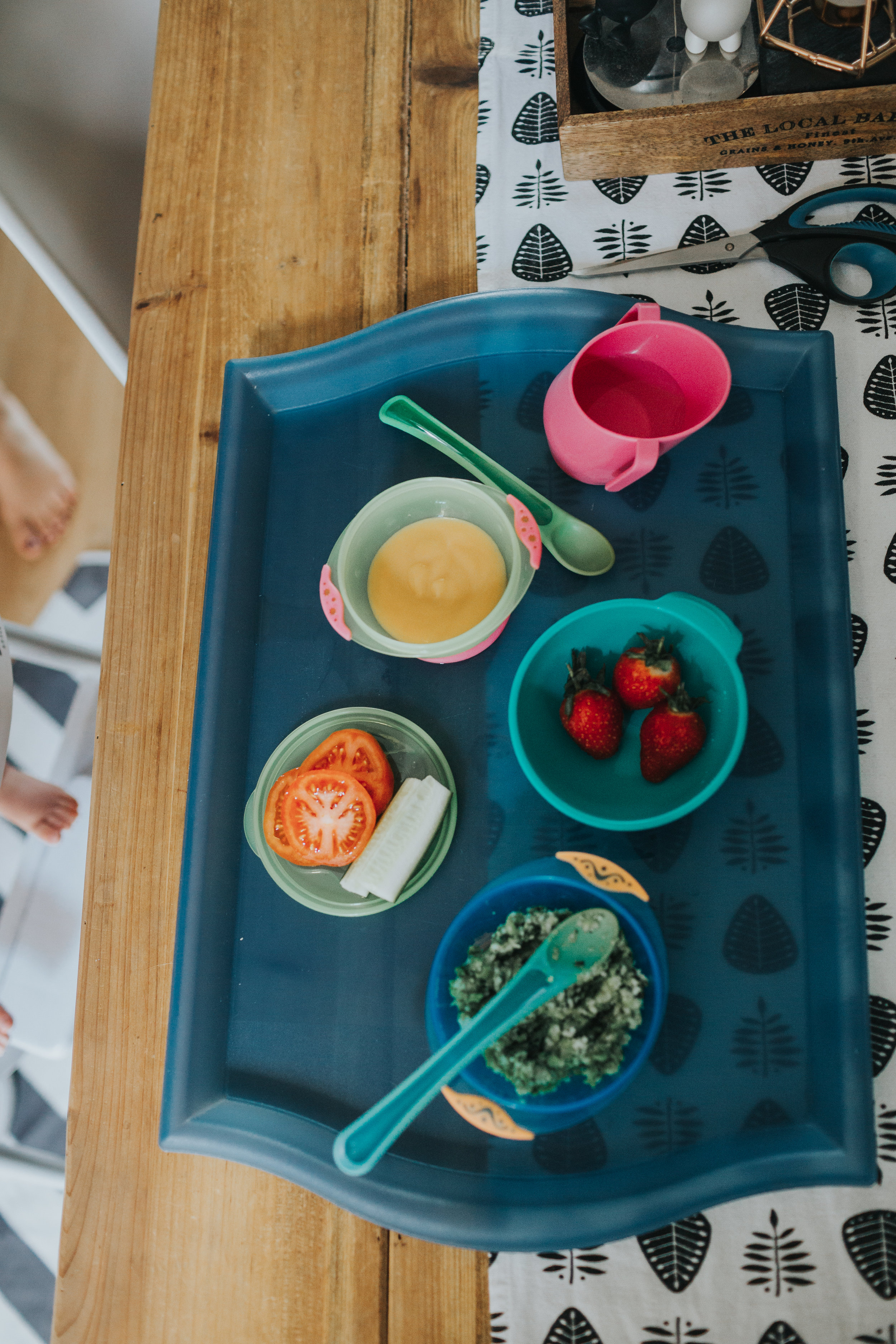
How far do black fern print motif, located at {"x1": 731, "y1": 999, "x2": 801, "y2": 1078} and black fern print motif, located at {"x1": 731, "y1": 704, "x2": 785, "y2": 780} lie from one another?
0.65ft

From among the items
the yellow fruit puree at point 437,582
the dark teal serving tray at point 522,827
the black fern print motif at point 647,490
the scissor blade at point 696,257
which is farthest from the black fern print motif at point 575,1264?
the scissor blade at point 696,257

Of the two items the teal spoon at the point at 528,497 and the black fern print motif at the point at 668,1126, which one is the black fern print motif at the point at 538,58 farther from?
the black fern print motif at the point at 668,1126

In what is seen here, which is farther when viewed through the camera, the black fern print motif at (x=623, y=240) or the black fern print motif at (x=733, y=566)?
the black fern print motif at (x=623, y=240)

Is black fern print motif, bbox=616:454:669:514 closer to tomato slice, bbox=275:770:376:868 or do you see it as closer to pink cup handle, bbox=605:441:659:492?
pink cup handle, bbox=605:441:659:492

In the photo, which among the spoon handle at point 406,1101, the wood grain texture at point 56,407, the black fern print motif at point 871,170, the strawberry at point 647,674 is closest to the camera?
the spoon handle at point 406,1101

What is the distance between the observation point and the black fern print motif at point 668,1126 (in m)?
0.65

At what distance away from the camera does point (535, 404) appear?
2.68 feet

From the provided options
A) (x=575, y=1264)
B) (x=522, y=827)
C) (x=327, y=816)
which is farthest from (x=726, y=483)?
(x=575, y=1264)

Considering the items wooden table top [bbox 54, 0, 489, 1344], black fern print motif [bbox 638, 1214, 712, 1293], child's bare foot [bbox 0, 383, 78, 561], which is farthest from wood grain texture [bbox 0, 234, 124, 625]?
black fern print motif [bbox 638, 1214, 712, 1293]

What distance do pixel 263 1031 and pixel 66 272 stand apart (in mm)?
1004

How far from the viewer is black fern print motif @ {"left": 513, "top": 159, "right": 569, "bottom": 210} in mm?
924

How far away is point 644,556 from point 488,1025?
445 millimetres

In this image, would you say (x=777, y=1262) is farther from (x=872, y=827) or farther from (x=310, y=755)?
(x=310, y=755)

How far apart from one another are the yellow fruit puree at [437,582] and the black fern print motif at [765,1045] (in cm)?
41
